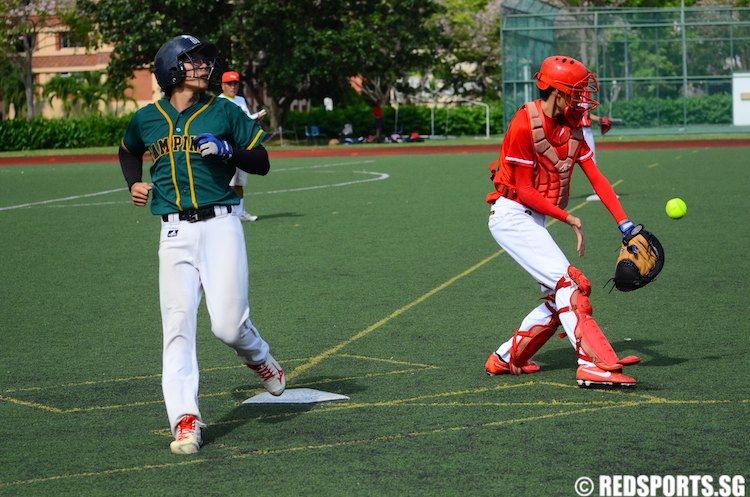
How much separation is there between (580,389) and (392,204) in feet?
44.1

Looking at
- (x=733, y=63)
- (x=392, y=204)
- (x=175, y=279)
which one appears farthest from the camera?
(x=733, y=63)

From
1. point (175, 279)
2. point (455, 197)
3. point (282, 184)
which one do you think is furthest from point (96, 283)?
point (282, 184)

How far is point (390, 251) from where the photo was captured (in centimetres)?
1465

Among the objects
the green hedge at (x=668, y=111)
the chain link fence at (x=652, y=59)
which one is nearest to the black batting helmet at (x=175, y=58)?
the chain link fence at (x=652, y=59)

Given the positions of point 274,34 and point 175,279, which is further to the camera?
point 274,34

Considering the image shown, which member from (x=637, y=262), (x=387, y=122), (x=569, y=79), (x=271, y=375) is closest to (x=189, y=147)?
(x=271, y=375)

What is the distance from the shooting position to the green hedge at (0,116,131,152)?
5016 centimetres

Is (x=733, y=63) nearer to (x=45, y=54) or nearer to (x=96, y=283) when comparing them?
(x=96, y=283)

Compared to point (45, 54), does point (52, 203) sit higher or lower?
lower

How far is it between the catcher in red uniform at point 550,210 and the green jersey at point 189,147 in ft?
6.10

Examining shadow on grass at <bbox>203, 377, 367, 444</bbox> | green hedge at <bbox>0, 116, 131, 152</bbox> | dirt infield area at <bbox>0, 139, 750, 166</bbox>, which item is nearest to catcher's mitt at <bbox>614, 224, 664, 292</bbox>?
shadow on grass at <bbox>203, 377, 367, 444</bbox>

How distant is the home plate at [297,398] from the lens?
7.36 meters

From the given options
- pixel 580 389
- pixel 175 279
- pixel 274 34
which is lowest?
pixel 580 389

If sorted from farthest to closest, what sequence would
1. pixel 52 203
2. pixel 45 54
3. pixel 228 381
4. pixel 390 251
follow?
pixel 45 54, pixel 52 203, pixel 390 251, pixel 228 381
